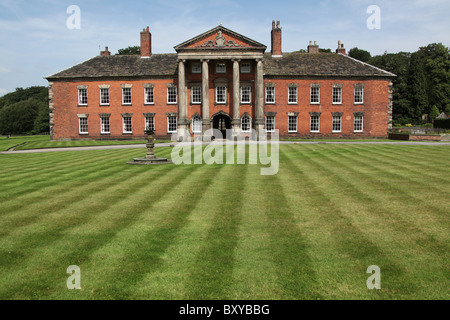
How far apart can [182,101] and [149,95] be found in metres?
5.44

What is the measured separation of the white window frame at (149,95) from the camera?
49.3 metres

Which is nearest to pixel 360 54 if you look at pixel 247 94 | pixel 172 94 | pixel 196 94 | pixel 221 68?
pixel 247 94

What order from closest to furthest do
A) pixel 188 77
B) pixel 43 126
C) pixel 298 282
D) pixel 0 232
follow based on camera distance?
1. pixel 298 282
2. pixel 0 232
3. pixel 188 77
4. pixel 43 126

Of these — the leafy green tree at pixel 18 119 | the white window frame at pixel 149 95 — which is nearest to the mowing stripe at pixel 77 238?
the white window frame at pixel 149 95

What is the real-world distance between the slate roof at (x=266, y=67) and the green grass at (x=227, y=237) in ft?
118

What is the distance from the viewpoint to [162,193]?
12.6 meters

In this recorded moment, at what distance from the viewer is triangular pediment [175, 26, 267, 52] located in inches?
1767

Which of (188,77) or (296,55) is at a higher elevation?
(296,55)

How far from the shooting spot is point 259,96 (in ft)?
153

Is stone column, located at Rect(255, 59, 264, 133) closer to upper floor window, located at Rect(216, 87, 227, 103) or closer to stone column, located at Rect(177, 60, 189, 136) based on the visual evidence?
upper floor window, located at Rect(216, 87, 227, 103)

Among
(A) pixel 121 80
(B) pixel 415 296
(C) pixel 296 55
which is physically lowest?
(B) pixel 415 296

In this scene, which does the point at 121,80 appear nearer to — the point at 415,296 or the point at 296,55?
the point at 296,55

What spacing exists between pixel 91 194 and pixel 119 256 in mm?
6107

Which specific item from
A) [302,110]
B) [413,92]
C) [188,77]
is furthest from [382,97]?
[413,92]
